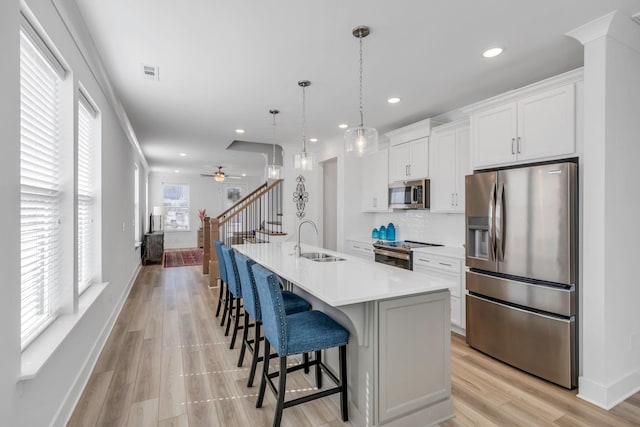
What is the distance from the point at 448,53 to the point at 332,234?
448 cm

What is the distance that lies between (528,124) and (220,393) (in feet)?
11.0

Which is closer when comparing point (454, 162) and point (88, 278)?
point (88, 278)

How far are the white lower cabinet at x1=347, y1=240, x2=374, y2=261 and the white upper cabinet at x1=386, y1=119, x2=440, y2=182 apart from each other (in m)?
1.09

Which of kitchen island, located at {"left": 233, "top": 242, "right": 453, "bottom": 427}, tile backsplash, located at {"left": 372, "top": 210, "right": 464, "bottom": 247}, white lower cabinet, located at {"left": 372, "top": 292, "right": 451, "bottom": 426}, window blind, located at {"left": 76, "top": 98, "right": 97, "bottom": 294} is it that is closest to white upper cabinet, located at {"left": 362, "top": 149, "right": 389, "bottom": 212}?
tile backsplash, located at {"left": 372, "top": 210, "right": 464, "bottom": 247}

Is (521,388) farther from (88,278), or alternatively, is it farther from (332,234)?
(332,234)

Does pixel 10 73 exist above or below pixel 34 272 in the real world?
above

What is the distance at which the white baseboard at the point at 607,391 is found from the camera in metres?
2.26

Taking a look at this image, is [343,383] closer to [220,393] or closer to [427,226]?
[220,393]

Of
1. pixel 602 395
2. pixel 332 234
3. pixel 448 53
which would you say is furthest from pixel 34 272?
pixel 332 234

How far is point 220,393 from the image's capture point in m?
2.41

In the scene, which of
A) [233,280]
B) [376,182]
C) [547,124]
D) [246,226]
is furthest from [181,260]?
[547,124]

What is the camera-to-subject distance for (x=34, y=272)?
74.4 inches

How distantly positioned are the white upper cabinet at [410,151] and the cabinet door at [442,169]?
11 centimetres

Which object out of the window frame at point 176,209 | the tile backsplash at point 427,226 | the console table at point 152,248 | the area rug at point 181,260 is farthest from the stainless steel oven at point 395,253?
the window frame at point 176,209
